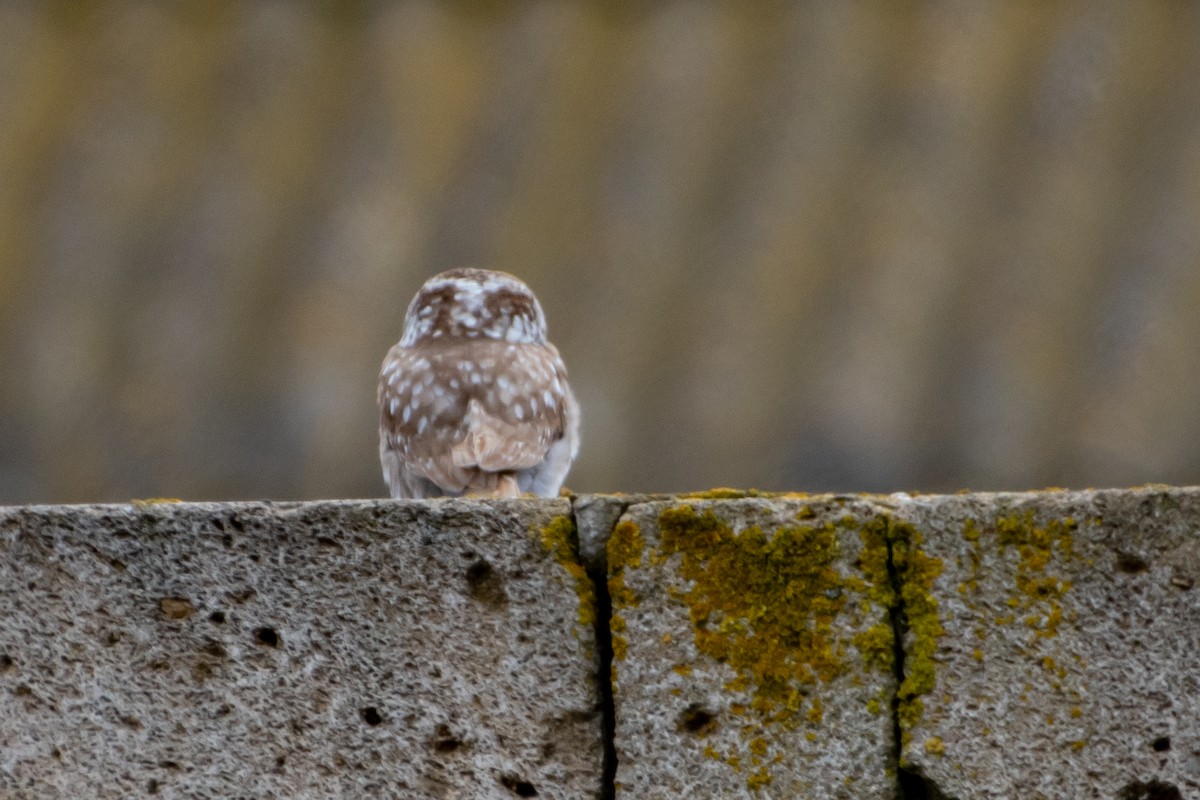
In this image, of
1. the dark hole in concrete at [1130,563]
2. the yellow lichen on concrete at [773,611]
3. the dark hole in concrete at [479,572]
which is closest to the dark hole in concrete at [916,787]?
the yellow lichen on concrete at [773,611]

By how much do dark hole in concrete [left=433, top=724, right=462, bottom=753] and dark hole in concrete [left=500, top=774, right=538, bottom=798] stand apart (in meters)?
0.07

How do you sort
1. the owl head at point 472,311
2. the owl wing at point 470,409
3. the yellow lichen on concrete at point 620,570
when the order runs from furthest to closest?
the owl head at point 472,311 → the owl wing at point 470,409 → the yellow lichen on concrete at point 620,570

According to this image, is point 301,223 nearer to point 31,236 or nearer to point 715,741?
point 31,236

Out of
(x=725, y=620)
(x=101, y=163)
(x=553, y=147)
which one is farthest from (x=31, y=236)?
(x=725, y=620)

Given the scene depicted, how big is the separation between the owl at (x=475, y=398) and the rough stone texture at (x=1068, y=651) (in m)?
0.95

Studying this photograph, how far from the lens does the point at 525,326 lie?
3.02 meters

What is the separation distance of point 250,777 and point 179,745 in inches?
3.9

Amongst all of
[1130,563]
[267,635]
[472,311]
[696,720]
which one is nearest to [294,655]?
[267,635]

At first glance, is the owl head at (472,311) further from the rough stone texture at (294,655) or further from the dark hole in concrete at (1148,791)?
the dark hole in concrete at (1148,791)

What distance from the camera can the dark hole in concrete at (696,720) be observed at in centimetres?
183

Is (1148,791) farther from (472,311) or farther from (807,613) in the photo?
(472,311)

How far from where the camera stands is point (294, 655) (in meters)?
1.91

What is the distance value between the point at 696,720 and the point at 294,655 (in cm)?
49

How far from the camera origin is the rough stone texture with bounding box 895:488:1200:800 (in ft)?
5.75
